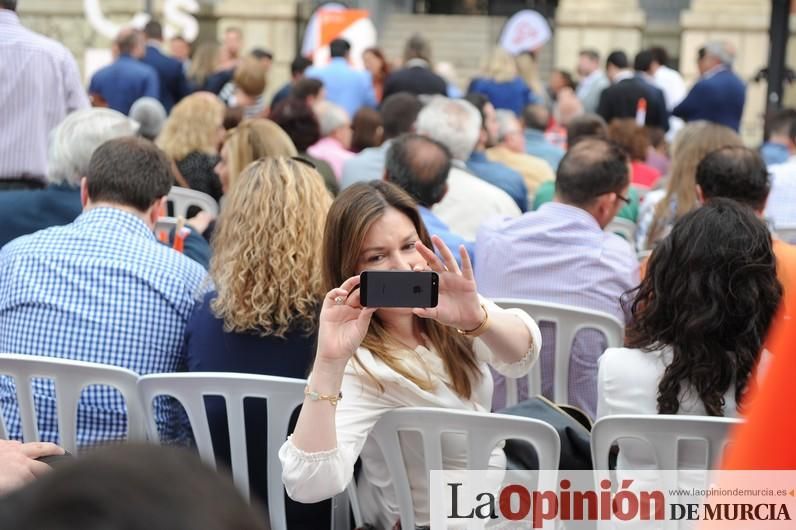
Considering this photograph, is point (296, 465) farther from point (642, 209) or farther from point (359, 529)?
point (642, 209)

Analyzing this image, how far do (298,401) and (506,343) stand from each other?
54 cm

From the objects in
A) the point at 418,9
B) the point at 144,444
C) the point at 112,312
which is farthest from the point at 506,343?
the point at 418,9

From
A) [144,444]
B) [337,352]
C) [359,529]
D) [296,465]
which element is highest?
[144,444]

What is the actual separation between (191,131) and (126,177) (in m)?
2.84

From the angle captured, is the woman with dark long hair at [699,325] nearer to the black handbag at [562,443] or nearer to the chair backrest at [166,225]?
the black handbag at [562,443]

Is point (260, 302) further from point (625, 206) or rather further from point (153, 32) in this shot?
point (153, 32)

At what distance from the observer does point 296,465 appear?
104 inches

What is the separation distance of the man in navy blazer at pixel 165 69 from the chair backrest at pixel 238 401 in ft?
31.4

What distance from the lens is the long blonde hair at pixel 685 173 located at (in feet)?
18.6

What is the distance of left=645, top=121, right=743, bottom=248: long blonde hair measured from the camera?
223 inches

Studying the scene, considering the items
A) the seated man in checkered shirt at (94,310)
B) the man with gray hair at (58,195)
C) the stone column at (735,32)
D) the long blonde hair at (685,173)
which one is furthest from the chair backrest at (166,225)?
the stone column at (735,32)

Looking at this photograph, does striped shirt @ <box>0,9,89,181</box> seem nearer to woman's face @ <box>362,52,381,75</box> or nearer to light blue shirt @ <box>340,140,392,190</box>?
light blue shirt @ <box>340,140,392,190</box>

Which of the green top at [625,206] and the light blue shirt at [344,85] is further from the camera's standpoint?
the light blue shirt at [344,85]

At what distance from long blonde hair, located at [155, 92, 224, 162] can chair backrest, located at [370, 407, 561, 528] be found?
13.9 feet
